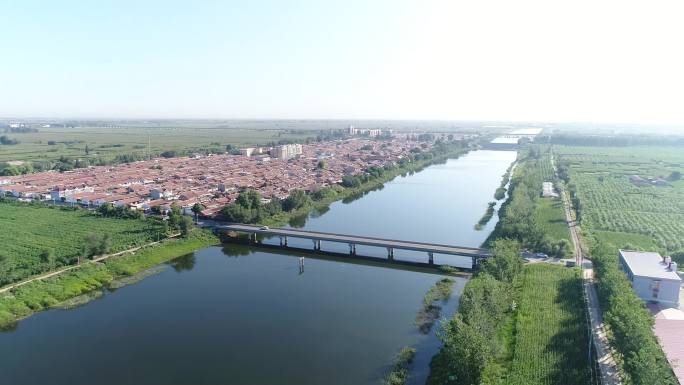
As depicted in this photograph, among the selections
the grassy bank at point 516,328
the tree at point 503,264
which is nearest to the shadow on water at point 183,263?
the grassy bank at point 516,328

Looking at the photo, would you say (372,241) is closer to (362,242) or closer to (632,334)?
(362,242)

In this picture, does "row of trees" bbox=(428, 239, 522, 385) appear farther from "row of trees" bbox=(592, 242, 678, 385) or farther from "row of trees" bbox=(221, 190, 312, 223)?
"row of trees" bbox=(221, 190, 312, 223)

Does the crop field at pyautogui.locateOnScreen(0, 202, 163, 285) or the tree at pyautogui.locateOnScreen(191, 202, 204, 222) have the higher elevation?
the tree at pyautogui.locateOnScreen(191, 202, 204, 222)

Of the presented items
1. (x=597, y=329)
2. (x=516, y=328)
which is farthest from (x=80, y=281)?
(x=597, y=329)

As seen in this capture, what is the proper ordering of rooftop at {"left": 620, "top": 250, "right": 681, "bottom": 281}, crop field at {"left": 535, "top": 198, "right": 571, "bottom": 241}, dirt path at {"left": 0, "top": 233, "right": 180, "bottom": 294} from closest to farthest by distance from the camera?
rooftop at {"left": 620, "top": 250, "right": 681, "bottom": 281} → dirt path at {"left": 0, "top": 233, "right": 180, "bottom": 294} → crop field at {"left": 535, "top": 198, "right": 571, "bottom": 241}

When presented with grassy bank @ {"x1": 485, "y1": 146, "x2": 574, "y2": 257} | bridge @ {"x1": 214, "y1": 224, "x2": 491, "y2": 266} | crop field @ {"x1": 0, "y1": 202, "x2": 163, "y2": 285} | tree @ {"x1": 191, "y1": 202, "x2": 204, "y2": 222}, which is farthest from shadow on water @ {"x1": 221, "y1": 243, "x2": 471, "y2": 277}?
tree @ {"x1": 191, "y1": 202, "x2": 204, "y2": 222}

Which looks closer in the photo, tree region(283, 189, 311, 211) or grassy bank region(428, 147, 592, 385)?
grassy bank region(428, 147, 592, 385)

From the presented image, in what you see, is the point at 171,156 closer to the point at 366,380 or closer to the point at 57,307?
the point at 57,307
